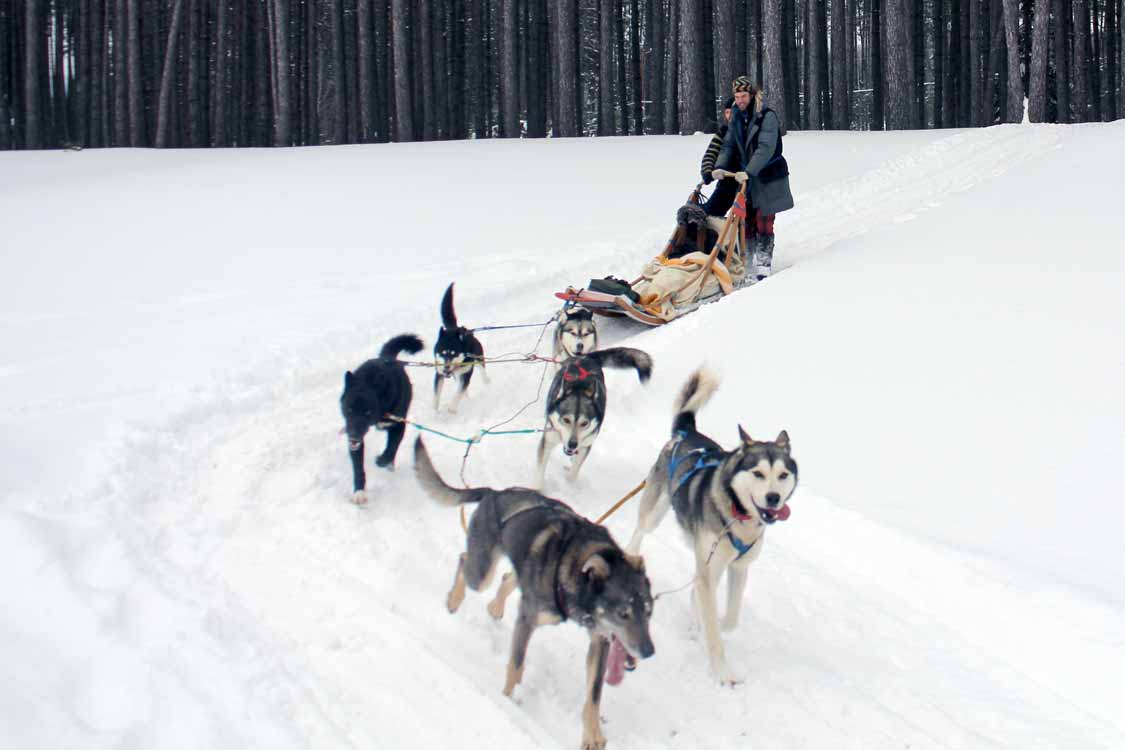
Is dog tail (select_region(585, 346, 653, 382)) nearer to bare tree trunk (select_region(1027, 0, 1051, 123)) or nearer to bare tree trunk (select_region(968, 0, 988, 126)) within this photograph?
bare tree trunk (select_region(1027, 0, 1051, 123))

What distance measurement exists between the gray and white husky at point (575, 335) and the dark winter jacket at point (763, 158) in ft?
7.79

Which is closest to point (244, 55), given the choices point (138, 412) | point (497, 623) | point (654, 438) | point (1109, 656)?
point (138, 412)

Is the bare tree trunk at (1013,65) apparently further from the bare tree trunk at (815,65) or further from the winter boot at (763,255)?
the winter boot at (763,255)

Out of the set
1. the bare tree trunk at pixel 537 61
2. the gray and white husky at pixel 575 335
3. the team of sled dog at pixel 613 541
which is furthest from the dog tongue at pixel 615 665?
the bare tree trunk at pixel 537 61

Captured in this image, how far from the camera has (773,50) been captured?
13.4 metres

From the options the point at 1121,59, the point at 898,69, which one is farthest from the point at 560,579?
the point at 1121,59

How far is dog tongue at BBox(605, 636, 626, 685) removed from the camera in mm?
3051

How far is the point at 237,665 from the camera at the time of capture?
3225 millimetres

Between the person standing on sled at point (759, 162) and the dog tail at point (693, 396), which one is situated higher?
the person standing on sled at point (759, 162)

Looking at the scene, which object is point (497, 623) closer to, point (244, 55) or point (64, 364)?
point (64, 364)

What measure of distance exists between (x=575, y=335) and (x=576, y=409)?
4.98 ft

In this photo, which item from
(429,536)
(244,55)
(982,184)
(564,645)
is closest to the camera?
(564,645)

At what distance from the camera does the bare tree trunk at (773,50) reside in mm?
13477

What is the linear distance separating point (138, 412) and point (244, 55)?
470 inches
